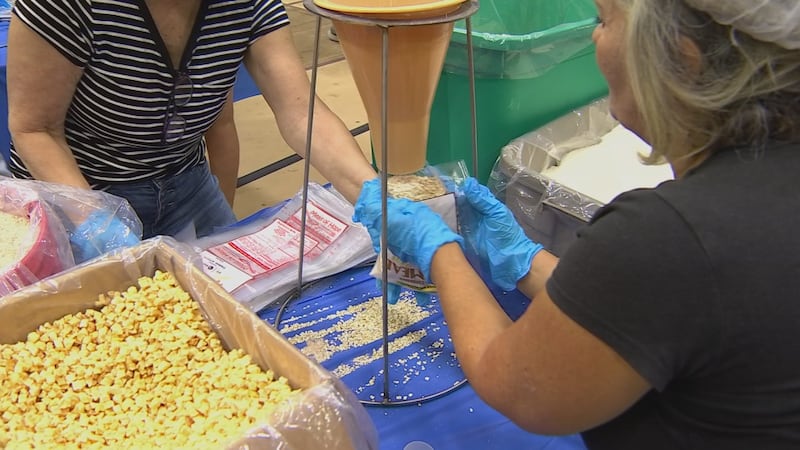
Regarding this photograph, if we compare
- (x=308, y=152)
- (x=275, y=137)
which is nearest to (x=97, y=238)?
(x=308, y=152)

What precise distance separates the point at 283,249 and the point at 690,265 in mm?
819

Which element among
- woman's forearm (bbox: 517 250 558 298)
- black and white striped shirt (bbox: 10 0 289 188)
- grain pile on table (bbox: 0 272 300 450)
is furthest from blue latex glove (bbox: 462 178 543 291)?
black and white striped shirt (bbox: 10 0 289 188)

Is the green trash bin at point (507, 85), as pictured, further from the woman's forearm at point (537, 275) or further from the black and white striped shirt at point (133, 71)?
the woman's forearm at point (537, 275)

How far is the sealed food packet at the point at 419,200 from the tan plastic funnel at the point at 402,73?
3cm

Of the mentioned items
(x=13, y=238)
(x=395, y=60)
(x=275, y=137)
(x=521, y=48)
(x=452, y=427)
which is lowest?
(x=275, y=137)

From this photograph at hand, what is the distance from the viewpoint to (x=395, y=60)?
777mm

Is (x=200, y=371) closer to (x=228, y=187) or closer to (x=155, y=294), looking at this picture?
(x=155, y=294)

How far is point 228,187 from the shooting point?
68.3 inches

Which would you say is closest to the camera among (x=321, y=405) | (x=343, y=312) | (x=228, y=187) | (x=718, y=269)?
(x=718, y=269)

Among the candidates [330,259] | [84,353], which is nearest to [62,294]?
[84,353]

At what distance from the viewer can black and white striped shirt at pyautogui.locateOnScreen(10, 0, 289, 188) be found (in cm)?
93

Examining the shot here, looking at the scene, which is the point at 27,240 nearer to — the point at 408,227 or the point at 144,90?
the point at 144,90

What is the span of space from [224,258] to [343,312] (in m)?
0.23

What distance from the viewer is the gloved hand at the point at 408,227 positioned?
78 cm
